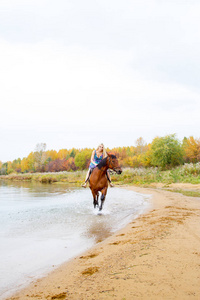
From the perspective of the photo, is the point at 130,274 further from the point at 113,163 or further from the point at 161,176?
the point at 161,176

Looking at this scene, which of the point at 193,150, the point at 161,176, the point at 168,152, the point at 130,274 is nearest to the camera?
the point at 130,274

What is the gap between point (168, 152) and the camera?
1428 inches

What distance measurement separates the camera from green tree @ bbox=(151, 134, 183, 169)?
119ft

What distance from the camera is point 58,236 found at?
5129mm

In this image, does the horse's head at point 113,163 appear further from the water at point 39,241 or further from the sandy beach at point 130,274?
the sandy beach at point 130,274

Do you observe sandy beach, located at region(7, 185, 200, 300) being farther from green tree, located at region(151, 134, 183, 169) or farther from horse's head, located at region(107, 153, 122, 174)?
green tree, located at region(151, 134, 183, 169)

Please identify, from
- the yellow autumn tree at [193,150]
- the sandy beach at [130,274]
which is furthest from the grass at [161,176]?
the sandy beach at [130,274]

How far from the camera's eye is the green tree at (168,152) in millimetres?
36309

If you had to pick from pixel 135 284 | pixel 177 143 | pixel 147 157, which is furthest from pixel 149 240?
pixel 147 157

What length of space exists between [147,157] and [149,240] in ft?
140

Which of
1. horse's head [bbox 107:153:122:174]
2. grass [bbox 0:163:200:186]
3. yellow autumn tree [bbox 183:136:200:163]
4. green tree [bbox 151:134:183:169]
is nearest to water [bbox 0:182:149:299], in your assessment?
horse's head [bbox 107:153:122:174]

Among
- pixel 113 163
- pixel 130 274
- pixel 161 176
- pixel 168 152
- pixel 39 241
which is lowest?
pixel 161 176

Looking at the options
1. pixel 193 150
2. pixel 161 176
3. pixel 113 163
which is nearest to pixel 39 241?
pixel 113 163

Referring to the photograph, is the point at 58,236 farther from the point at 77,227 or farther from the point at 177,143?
the point at 177,143
